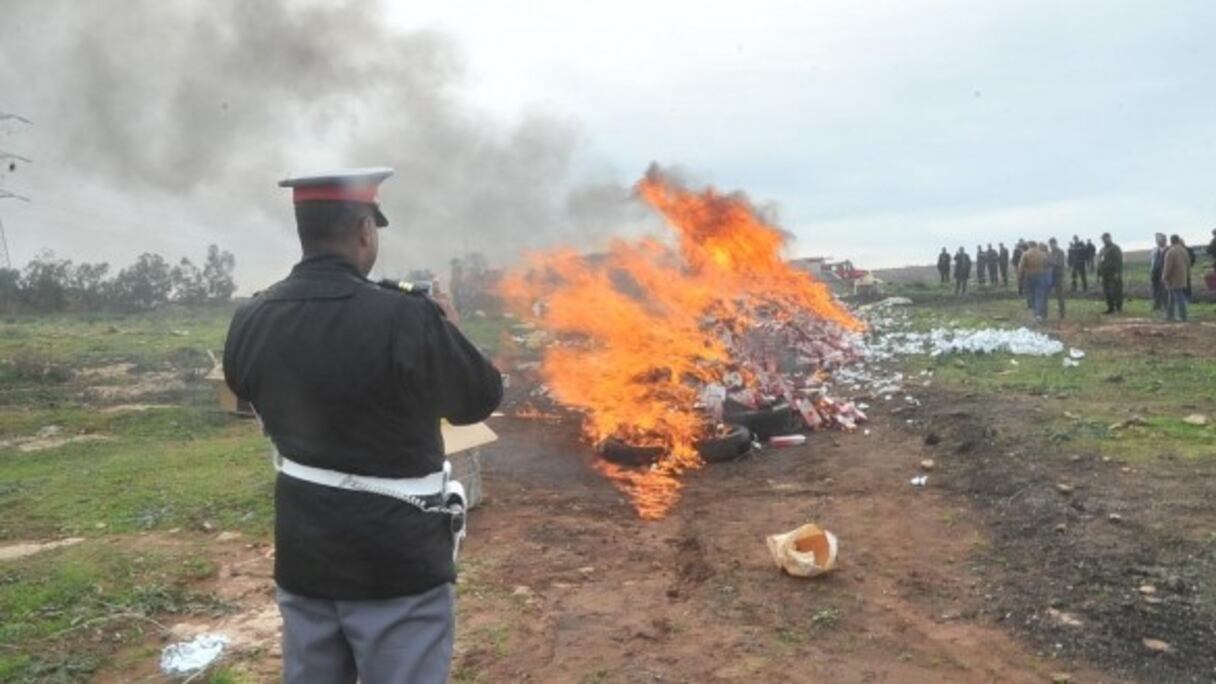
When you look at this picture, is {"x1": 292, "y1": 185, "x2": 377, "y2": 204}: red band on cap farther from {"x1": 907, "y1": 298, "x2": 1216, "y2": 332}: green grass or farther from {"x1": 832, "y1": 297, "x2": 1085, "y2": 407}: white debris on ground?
{"x1": 907, "y1": 298, "x2": 1216, "y2": 332}: green grass

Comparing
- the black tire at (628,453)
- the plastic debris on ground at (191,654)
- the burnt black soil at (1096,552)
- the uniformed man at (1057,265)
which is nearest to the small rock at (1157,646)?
the burnt black soil at (1096,552)

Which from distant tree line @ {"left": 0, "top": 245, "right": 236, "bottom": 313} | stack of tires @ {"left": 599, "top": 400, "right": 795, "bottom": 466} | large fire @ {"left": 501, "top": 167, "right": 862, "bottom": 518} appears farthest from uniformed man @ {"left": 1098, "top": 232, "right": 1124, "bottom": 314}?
distant tree line @ {"left": 0, "top": 245, "right": 236, "bottom": 313}

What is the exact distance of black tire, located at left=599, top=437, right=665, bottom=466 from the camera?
9.65 m

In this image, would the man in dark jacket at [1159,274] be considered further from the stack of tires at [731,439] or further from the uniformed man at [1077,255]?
the stack of tires at [731,439]

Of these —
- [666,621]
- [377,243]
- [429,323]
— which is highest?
[377,243]

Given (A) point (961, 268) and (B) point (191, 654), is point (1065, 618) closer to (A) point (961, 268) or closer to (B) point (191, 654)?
(B) point (191, 654)

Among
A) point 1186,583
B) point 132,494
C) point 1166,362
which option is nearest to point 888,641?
point 1186,583

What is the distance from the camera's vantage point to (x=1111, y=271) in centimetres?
1955

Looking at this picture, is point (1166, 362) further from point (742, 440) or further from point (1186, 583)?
point (1186, 583)

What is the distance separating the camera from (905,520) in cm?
693

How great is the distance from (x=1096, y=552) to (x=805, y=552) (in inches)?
72.6

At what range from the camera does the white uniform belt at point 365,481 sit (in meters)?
2.54

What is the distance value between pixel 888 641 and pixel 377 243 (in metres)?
3.59

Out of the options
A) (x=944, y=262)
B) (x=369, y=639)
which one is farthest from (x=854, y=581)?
(x=944, y=262)
